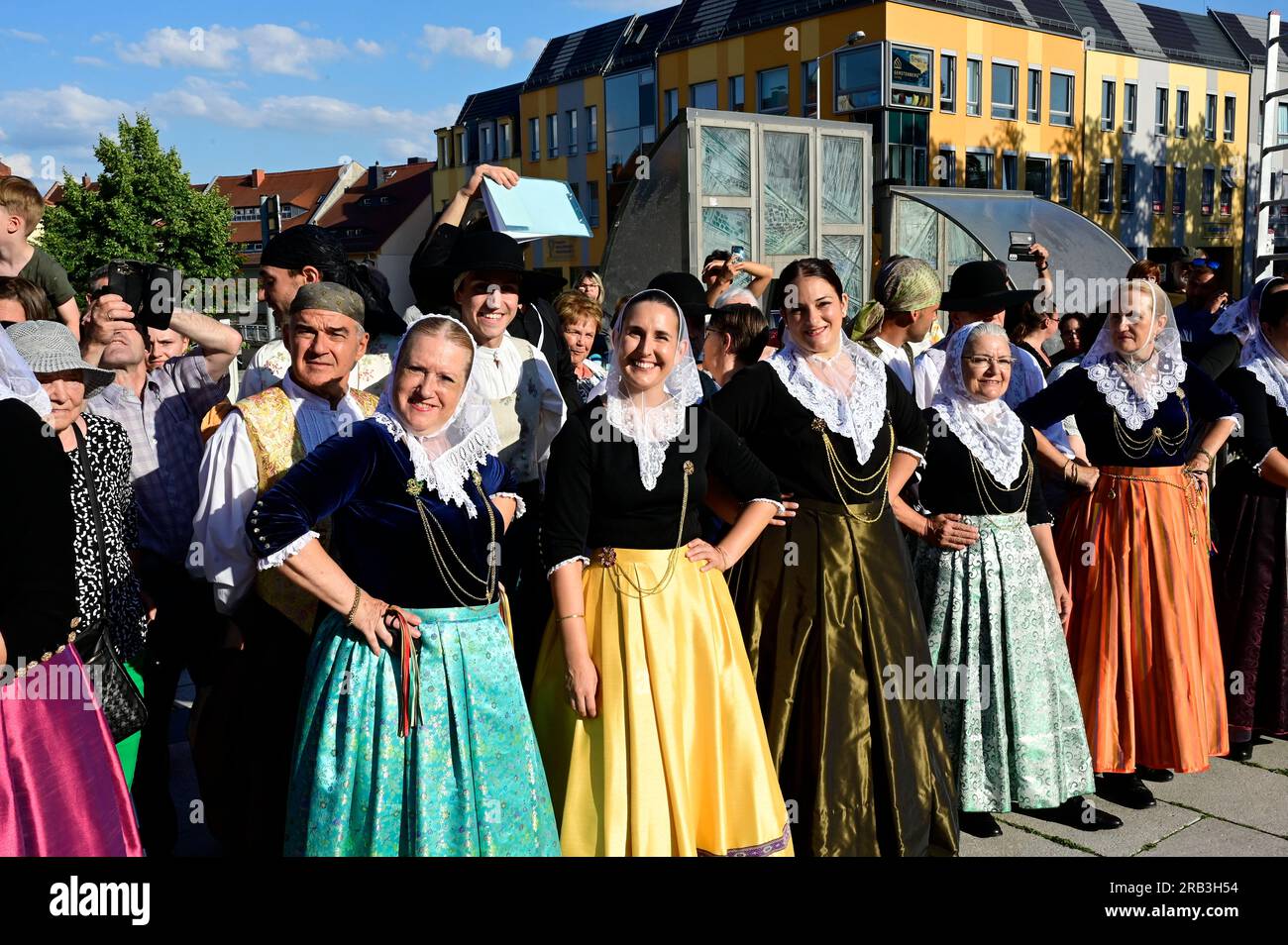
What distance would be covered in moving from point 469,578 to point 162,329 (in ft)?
6.35

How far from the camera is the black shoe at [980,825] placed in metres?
4.30

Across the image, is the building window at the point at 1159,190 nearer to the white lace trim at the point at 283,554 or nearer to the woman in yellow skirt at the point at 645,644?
the woman in yellow skirt at the point at 645,644

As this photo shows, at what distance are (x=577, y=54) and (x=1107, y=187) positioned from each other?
2030 cm

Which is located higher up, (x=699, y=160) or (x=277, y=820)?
(x=699, y=160)

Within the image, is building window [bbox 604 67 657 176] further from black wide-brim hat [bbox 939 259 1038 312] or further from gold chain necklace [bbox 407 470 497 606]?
gold chain necklace [bbox 407 470 497 606]

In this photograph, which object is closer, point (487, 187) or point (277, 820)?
point (277, 820)

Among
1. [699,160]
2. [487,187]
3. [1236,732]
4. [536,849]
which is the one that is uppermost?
[699,160]

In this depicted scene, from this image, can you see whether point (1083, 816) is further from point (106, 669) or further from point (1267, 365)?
point (106, 669)

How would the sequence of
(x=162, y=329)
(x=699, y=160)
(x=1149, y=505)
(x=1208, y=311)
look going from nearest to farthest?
1. (x=162, y=329)
2. (x=1149, y=505)
3. (x=1208, y=311)
4. (x=699, y=160)

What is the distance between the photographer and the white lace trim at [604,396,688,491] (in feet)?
11.2
